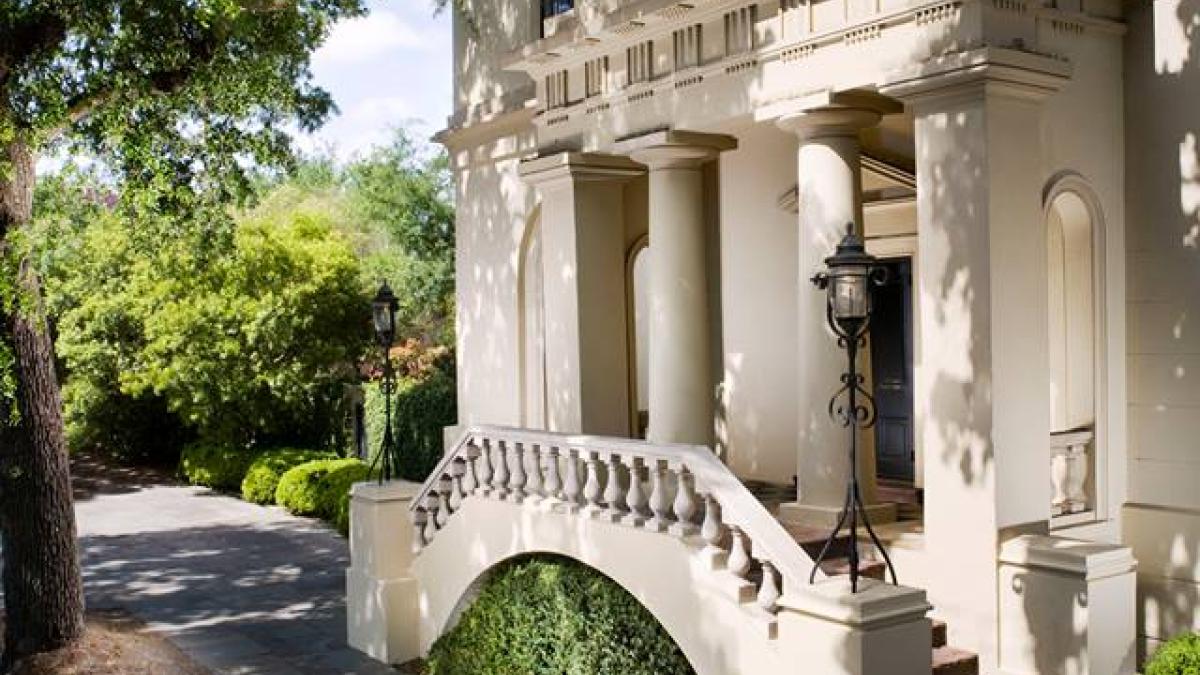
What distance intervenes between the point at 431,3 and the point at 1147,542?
11.5 m

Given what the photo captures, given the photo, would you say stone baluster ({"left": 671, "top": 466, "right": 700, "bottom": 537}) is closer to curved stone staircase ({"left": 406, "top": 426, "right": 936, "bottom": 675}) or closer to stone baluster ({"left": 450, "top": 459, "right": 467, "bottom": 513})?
curved stone staircase ({"left": 406, "top": 426, "right": 936, "bottom": 675})

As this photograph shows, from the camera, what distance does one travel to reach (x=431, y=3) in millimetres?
16484

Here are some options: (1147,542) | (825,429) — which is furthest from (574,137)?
(1147,542)

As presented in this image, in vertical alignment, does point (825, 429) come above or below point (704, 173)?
below

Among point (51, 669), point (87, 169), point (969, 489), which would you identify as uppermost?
point (87, 169)

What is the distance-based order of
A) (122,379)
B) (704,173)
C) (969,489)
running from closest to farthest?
(969,489), (704,173), (122,379)

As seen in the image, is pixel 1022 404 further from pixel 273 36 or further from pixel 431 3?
pixel 431 3

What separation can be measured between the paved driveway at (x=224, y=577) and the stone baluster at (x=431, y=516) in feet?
4.47

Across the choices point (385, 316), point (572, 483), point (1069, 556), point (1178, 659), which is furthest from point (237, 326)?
point (1178, 659)

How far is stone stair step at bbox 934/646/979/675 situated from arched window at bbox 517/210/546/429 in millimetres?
7729

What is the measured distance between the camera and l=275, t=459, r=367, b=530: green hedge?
69.5 feet

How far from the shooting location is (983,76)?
848 cm

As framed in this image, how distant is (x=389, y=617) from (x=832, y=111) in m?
6.43

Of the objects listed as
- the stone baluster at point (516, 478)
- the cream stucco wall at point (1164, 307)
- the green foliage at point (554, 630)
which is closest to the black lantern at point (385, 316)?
the stone baluster at point (516, 478)
